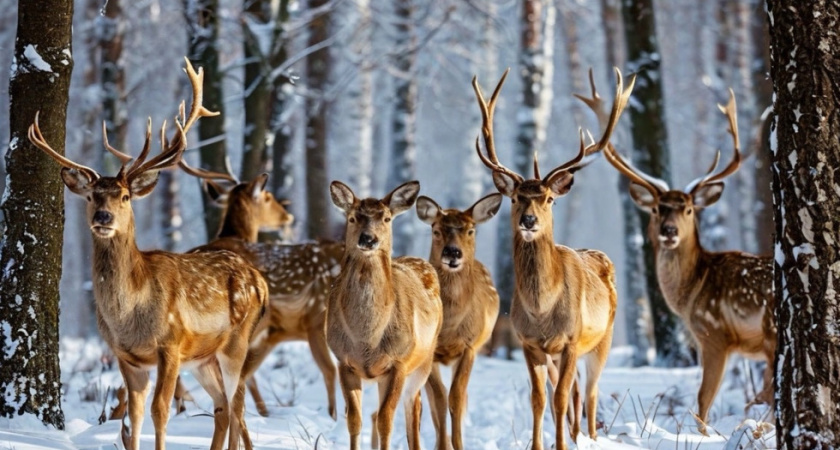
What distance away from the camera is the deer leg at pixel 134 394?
638 cm

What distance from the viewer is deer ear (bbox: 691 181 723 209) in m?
9.36

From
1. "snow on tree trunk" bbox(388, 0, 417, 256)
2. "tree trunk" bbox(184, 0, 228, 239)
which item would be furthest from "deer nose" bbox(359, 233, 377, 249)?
"snow on tree trunk" bbox(388, 0, 417, 256)

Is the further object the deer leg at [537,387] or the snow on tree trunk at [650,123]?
the snow on tree trunk at [650,123]

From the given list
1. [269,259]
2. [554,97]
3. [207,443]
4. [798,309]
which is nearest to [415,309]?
[207,443]

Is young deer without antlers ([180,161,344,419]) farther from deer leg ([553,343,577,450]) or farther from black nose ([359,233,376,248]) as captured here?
black nose ([359,233,376,248])

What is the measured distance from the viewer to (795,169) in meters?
5.23

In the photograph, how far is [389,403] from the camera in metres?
6.43

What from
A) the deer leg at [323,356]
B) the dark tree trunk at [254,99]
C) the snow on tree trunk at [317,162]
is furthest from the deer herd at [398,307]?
the snow on tree trunk at [317,162]

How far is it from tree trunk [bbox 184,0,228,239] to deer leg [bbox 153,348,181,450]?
5.51 m

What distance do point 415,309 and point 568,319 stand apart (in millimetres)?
959

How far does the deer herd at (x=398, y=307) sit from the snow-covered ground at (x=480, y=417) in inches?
13.7

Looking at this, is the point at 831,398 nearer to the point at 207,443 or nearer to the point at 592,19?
the point at 207,443

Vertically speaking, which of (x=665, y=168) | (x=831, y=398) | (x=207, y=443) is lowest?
(x=207, y=443)

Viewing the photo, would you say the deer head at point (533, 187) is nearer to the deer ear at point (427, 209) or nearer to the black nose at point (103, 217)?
the deer ear at point (427, 209)
